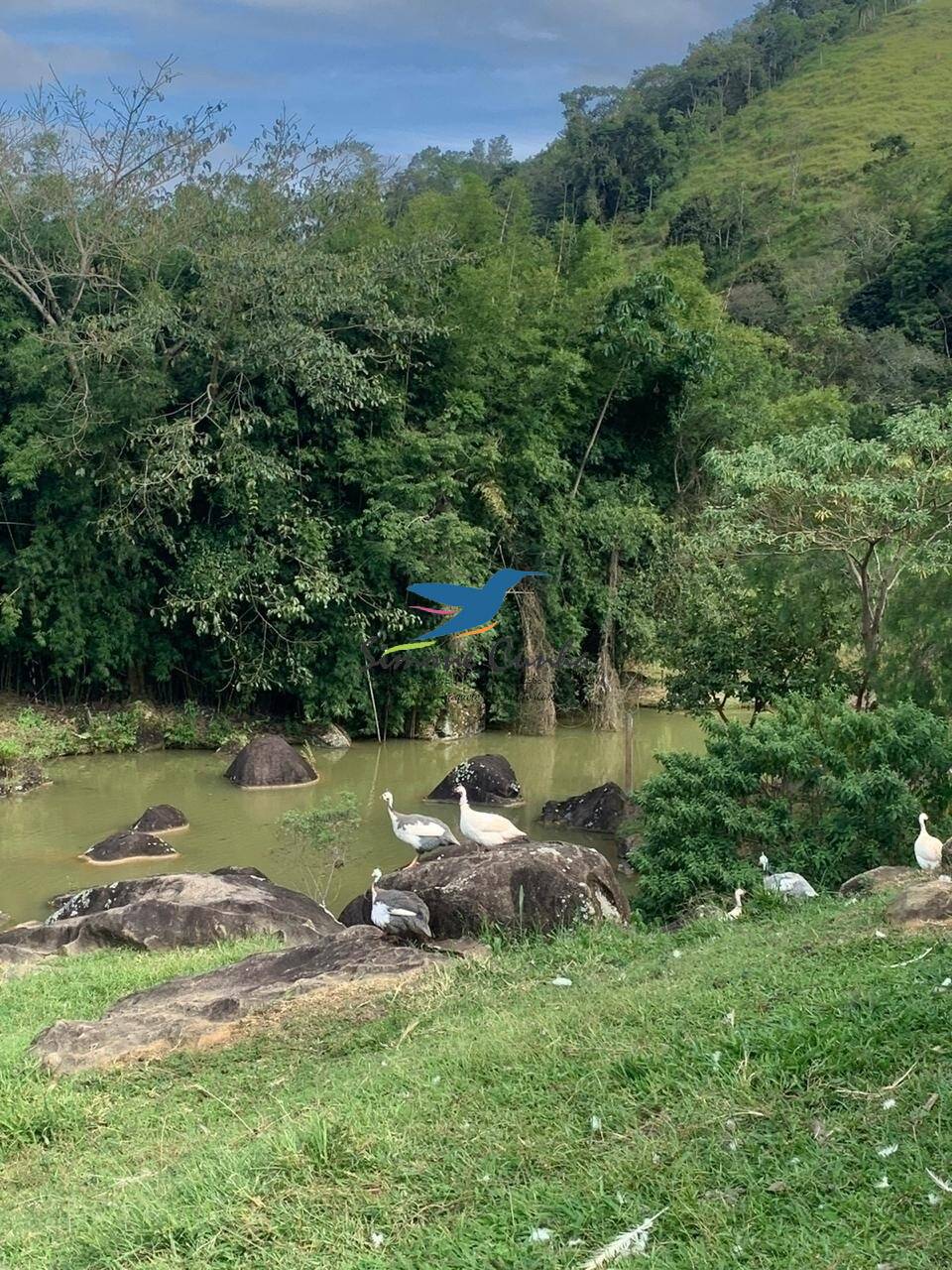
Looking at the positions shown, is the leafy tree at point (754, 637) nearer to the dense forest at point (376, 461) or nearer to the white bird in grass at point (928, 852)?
the dense forest at point (376, 461)

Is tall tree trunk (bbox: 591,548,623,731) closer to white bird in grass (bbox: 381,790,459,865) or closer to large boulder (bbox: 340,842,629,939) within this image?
white bird in grass (bbox: 381,790,459,865)

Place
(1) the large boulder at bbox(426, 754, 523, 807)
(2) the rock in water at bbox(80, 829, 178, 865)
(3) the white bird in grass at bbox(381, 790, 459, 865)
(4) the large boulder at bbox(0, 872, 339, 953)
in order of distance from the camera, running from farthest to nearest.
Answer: (1) the large boulder at bbox(426, 754, 523, 807) < (2) the rock in water at bbox(80, 829, 178, 865) < (3) the white bird in grass at bbox(381, 790, 459, 865) < (4) the large boulder at bbox(0, 872, 339, 953)

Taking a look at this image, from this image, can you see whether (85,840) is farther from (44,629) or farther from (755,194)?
(755,194)

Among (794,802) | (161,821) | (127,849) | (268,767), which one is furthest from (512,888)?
(268,767)

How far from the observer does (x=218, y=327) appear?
17.7 metres

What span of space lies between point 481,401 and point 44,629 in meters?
7.82

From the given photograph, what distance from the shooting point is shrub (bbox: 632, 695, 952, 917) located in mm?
8961

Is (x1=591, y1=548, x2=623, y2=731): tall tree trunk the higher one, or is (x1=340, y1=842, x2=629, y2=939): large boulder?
(x1=340, y1=842, x2=629, y2=939): large boulder

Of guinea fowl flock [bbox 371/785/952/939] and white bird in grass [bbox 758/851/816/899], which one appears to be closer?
guinea fowl flock [bbox 371/785/952/939]

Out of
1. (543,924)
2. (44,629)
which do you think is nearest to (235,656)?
(44,629)

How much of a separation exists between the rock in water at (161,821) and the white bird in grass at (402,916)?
792 cm

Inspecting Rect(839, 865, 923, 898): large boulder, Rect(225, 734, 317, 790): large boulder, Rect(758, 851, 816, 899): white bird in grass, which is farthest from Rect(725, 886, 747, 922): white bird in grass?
Rect(225, 734, 317, 790): large boulder

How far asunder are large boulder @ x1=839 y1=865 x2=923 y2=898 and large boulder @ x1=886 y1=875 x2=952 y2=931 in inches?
61.7

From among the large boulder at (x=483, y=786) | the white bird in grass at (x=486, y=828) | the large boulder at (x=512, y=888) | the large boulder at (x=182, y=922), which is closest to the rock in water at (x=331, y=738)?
the large boulder at (x=483, y=786)
